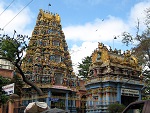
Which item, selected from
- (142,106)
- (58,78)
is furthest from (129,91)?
(142,106)

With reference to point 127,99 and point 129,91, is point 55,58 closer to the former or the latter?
point 127,99

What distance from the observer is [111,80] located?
32.4 metres

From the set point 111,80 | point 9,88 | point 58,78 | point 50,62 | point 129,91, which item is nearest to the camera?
point 9,88

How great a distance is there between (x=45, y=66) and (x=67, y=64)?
4369 mm

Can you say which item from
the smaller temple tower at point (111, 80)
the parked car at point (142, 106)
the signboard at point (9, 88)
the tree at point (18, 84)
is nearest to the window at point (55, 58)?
the tree at point (18, 84)

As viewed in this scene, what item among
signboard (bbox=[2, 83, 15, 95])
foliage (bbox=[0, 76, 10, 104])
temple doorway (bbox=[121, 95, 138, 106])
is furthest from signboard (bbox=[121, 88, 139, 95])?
signboard (bbox=[2, 83, 15, 95])

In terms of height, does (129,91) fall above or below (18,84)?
below

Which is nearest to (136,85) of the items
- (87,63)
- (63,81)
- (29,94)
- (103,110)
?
(103,110)

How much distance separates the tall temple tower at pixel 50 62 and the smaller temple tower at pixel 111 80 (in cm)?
615

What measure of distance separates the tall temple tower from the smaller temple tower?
6154mm

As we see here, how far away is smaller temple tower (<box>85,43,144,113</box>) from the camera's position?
32656 mm

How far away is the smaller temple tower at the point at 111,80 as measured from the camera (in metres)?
32.7

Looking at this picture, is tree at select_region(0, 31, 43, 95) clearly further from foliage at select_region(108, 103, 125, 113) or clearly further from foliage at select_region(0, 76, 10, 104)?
foliage at select_region(108, 103, 125, 113)

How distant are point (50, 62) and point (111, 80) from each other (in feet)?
41.7
